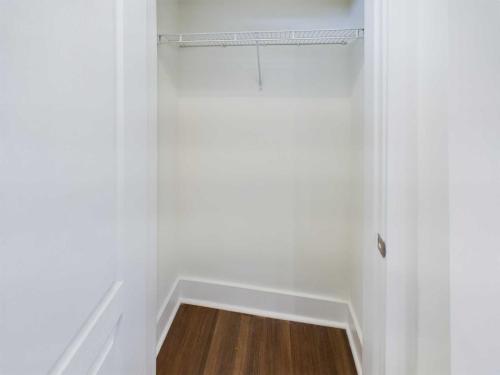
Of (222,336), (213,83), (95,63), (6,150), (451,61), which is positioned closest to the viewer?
(6,150)

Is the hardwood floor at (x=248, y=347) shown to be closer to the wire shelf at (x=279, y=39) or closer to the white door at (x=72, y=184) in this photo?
the white door at (x=72, y=184)

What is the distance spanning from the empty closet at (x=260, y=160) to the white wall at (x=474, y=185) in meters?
0.83

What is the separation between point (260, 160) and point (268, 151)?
8 centimetres

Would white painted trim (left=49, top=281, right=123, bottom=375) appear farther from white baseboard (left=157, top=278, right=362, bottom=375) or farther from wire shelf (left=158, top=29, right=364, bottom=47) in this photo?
wire shelf (left=158, top=29, right=364, bottom=47)

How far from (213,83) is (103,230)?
1.39m

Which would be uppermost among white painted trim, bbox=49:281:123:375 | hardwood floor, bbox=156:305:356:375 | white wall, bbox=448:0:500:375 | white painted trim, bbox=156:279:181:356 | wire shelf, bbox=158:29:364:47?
wire shelf, bbox=158:29:364:47

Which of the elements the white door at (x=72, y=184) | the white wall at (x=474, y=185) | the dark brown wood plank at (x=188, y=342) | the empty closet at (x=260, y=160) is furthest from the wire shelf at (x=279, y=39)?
the dark brown wood plank at (x=188, y=342)

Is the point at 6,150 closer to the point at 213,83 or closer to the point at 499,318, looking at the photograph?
the point at 499,318

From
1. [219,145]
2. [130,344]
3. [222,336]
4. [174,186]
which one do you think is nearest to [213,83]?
[219,145]

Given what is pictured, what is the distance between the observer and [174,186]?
5.81 feet

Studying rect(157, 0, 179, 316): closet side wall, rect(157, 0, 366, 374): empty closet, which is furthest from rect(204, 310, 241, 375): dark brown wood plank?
rect(157, 0, 179, 316): closet side wall

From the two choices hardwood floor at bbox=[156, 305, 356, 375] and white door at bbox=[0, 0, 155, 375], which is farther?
hardwood floor at bbox=[156, 305, 356, 375]

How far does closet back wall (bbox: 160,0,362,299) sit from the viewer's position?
1597mm

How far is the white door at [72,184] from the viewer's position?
0.34 meters
